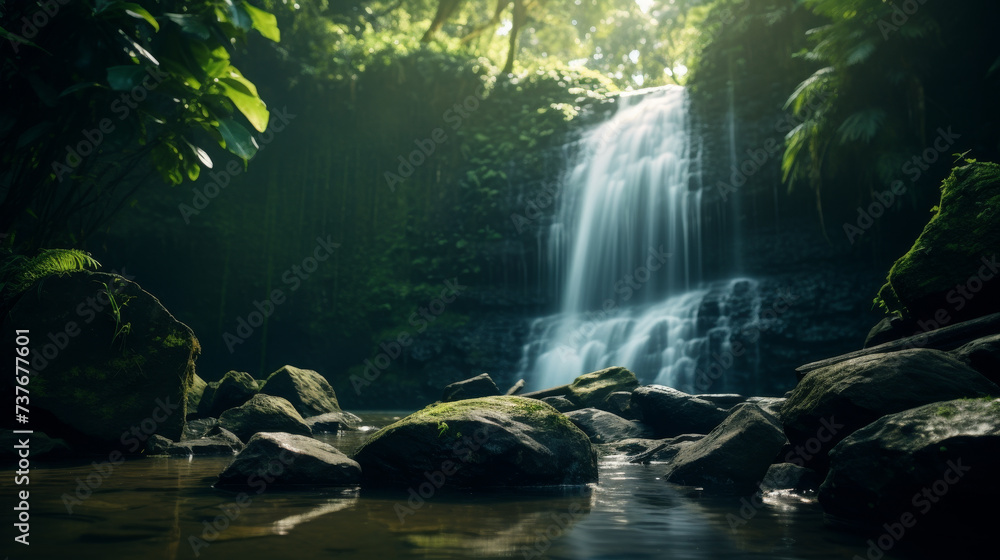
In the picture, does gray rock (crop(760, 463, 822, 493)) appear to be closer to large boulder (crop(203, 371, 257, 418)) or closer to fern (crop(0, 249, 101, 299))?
fern (crop(0, 249, 101, 299))

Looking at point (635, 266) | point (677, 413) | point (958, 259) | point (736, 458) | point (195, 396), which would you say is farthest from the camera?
point (635, 266)

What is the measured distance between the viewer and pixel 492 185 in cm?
2131

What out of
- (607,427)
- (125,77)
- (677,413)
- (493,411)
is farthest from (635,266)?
(125,77)

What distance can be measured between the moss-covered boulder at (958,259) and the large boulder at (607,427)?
10.7 ft

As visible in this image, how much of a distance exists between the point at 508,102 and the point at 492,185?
3.62 meters

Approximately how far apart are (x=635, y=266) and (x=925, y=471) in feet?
48.9

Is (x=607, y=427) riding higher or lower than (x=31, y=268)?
lower

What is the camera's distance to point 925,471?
3.40 meters

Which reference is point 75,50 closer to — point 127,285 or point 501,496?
point 127,285

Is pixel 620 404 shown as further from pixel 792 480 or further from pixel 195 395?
pixel 195 395

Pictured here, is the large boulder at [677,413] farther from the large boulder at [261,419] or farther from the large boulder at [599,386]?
the large boulder at [261,419]

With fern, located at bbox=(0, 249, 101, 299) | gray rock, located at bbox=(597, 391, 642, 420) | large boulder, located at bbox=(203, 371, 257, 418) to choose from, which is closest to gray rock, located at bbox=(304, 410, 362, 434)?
large boulder, located at bbox=(203, 371, 257, 418)

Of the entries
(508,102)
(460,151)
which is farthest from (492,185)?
(508,102)

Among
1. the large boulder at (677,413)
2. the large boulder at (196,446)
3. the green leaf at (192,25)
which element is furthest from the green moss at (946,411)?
the large boulder at (196,446)
